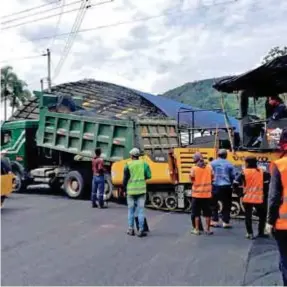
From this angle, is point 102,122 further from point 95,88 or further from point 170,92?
point 170,92

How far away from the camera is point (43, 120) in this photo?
1655 cm

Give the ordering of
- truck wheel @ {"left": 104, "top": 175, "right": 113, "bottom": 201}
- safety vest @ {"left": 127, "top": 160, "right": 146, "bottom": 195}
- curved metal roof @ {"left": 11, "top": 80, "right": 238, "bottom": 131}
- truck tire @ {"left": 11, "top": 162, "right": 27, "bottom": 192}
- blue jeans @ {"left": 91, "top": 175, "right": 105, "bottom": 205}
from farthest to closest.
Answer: curved metal roof @ {"left": 11, "top": 80, "right": 238, "bottom": 131} < truck tire @ {"left": 11, "top": 162, "right": 27, "bottom": 192} < truck wheel @ {"left": 104, "top": 175, "right": 113, "bottom": 201} < blue jeans @ {"left": 91, "top": 175, "right": 105, "bottom": 205} < safety vest @ {"left": 127, "top": 160, "right": 146, "bottom": 195}

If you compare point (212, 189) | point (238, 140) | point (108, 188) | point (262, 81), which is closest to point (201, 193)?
point (212, 189)

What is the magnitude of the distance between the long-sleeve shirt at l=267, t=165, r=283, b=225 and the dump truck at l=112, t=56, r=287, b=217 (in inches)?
176

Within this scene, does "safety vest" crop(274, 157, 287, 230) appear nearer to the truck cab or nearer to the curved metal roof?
the truck cab

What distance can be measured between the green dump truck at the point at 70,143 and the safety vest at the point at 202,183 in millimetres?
4000

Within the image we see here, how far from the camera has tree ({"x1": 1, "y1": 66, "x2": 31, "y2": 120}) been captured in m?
48.2

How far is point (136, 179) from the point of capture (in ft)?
31.0

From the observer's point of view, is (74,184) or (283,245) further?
(74,184)

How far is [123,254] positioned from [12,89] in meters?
43.2

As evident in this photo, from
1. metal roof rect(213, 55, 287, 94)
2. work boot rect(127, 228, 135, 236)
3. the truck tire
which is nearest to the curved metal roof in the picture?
the truck tire

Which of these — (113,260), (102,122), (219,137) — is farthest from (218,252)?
(102,122)

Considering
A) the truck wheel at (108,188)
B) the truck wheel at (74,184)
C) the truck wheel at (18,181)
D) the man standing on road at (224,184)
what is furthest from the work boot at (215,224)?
the truck wheel at (18,181)

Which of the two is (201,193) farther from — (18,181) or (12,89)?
(12,89)
